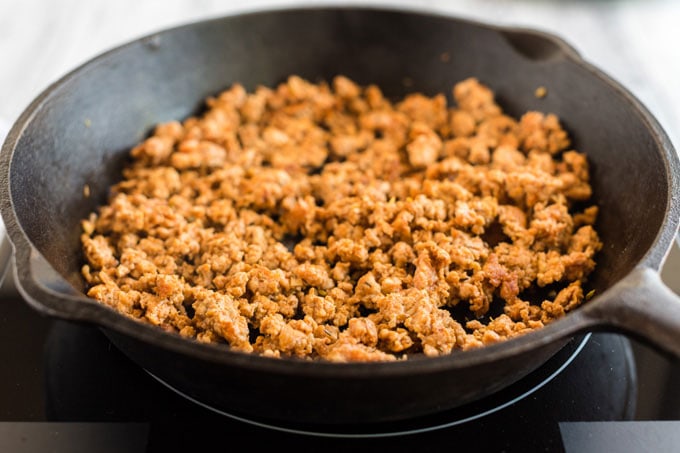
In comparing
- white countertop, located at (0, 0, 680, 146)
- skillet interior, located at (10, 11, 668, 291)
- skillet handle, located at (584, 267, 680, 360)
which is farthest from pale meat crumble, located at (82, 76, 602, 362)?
white countertop, located at (0, 0, 680, 146)

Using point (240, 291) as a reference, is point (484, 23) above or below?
above

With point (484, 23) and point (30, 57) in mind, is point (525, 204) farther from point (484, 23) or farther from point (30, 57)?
point (30, 57)

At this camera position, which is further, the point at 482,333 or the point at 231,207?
the point at 231,207

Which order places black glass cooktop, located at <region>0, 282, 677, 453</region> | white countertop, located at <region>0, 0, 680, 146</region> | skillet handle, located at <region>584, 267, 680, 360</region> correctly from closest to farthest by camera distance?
skillet handle, located at <region>584, 267, 680, 360</region>, black glass cooktop, located at <region>0, 282, 677, 453</region>, white countertop, located at <region>0, 0, 680, 146</region>

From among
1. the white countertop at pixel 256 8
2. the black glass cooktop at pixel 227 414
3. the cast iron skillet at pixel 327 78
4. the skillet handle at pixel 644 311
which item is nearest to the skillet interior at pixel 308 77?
the cast iron skillet at pixel 327 78

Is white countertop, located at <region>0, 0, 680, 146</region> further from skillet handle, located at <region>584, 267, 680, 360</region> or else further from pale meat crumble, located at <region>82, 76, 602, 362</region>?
skillet handle, located at <region>584, 267, 680, 360</region>

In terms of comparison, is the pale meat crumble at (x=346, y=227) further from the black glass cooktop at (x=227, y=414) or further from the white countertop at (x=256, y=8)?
the white countertop at (x=256, y=8)

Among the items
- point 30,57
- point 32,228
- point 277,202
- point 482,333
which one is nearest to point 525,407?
point 482,333

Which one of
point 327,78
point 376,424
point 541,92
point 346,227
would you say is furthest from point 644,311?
point 327,78
